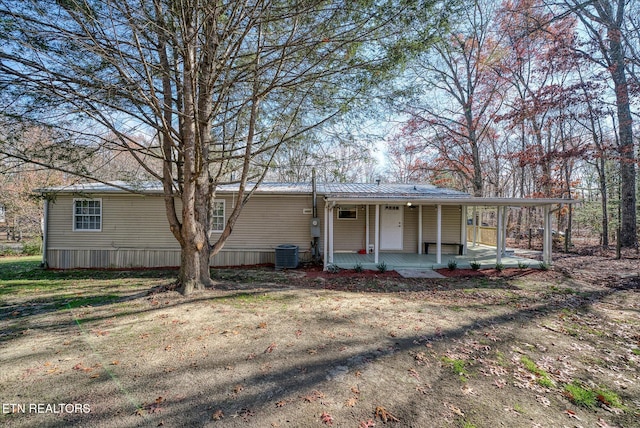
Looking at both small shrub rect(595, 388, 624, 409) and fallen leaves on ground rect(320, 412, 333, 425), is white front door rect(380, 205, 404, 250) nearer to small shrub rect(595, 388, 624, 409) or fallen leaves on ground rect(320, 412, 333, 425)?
small shrub rect(595, 388, 624, 409)

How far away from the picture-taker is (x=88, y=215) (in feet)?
32.3

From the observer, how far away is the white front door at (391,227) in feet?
35.8

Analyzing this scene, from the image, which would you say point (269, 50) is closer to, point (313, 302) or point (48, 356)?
point (313, 302)

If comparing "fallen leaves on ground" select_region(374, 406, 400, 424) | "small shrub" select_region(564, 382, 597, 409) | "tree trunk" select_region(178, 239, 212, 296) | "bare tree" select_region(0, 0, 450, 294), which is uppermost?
"bare tree" select_region(0, 0, 450, 294)

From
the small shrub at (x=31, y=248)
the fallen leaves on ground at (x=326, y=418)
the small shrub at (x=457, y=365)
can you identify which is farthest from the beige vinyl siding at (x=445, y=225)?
the small shrub at (x=31, y=248)

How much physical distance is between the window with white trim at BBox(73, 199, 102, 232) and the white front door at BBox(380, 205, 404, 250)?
33.5ft

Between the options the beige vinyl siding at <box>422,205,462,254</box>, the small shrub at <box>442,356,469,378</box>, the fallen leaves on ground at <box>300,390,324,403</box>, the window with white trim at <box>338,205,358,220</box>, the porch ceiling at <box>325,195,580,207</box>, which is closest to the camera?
the fallen leaves on ground at <box>300,390,324,403</box>

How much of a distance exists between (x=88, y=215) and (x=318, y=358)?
1049 centimetres

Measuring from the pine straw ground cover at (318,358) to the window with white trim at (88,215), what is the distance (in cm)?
378

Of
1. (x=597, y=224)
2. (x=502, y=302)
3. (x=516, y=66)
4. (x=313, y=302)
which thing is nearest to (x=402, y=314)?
(x=313, y=302)

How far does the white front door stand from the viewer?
1091cm

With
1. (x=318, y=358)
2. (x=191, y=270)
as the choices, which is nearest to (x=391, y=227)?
(x=191, y=270)

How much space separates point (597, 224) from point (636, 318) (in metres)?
16.6

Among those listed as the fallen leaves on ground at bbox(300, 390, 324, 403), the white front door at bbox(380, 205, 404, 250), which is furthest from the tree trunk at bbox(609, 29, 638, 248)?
the fallen leaves on ground at bbox(300, 390, 324, 403)
